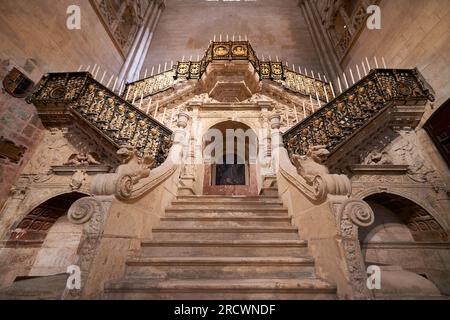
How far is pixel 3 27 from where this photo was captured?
4.10 meters

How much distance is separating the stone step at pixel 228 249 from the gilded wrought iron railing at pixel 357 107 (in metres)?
2.33

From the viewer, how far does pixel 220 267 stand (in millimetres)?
2027

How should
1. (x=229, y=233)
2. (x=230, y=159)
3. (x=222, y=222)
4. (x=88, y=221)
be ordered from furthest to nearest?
(x=230, y=159) < (x=222, y=222) < (x=229, y=233) < (x=88, y=221)

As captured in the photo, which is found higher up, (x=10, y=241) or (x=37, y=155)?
(x=37, y=155)

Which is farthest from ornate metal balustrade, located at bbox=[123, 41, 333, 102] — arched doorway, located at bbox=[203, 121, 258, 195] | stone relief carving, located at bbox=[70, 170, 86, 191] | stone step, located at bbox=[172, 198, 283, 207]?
stone step, located at bbox=[172, 198, 283, 207]

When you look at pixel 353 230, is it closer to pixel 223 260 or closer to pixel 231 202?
pixel 223 260

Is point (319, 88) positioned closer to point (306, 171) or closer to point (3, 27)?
point (306, 171)

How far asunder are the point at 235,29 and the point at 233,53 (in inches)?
238

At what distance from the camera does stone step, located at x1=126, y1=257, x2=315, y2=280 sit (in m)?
1.95

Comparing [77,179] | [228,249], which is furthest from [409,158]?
[77,179]

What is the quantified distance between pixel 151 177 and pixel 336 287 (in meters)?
2.55

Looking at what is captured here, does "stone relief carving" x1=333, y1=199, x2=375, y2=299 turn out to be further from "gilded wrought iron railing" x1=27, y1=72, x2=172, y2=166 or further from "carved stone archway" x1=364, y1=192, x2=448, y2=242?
"gilded wrought iron railing" x1=27, y1=72, x2=172, y2=166

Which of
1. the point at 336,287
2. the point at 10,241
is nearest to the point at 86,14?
the point at 10,241
